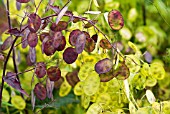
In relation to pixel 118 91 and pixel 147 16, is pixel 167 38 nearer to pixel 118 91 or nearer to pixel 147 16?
pixel 147 16

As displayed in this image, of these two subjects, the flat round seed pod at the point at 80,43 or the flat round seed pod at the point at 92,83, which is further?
the flat round seed pod at the point at 92,83

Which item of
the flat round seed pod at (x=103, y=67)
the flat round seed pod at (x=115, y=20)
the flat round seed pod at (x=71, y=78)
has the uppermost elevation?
the flat round seed pod at (x=115, y=20)

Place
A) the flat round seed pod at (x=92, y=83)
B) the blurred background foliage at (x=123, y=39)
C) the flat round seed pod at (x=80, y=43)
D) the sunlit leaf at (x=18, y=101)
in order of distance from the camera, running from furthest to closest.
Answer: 1. the blurred background foliage at (x=123, y=39)
2. the sunlit leaf at (x=18, y=101)
3. the flat round seed pod at (x=92, y=83)
4. the flat round seed pod at (x=80, y=43)

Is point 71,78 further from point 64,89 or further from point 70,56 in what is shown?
point 70,56

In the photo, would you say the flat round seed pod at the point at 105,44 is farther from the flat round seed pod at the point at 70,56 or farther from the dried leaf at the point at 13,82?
the dried leaf at the point at 13,82

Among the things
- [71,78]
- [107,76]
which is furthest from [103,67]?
[71,78]

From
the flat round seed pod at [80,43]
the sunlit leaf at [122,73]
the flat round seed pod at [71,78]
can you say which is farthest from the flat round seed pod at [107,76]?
the flat round seed pod at [71,78]

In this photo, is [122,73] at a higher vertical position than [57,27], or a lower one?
lower

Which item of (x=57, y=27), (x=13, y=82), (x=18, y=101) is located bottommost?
→ (x=18, y=101)

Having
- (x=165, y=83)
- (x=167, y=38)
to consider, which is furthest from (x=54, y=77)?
(x=167, y=38)

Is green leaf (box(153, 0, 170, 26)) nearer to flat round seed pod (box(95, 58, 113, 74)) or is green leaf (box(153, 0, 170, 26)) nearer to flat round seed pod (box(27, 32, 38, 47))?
flat round seed pod (box(95, 58, 113, 74))

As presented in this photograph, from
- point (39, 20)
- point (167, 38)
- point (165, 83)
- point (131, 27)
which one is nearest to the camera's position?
point (39, 20)
